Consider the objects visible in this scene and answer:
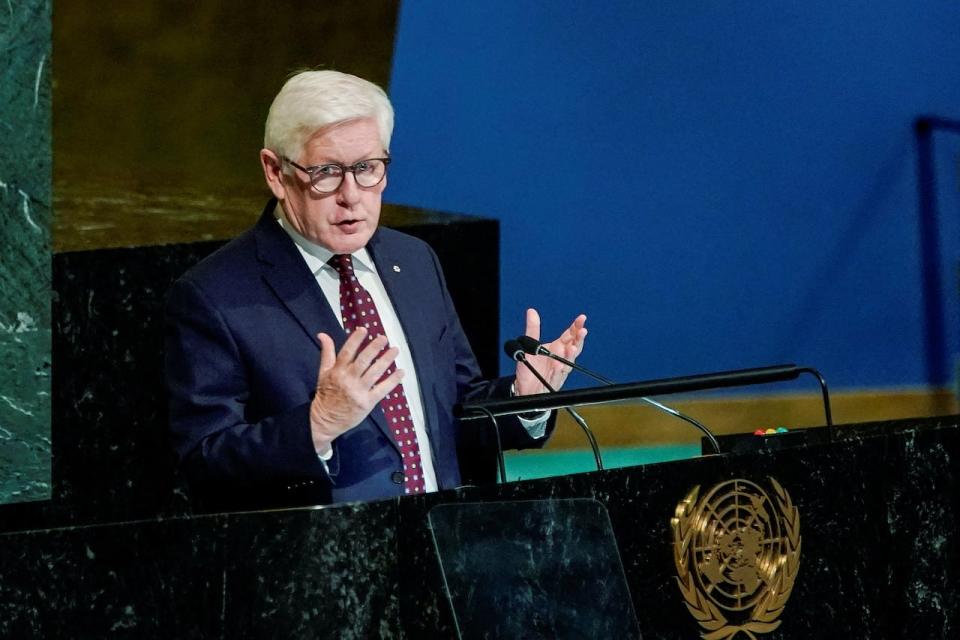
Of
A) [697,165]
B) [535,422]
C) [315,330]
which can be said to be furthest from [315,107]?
[697,165]

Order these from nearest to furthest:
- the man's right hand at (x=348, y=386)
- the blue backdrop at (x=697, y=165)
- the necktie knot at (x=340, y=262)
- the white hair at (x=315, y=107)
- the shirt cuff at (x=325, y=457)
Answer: the man's right hand at (x=348, y=386)
the shirt cuff at (x=325, y=457)
the white hair at (x=315, y=107)
the necktie knot at (x=340, y=262)
the blue backdrop at (x=697, y=165)

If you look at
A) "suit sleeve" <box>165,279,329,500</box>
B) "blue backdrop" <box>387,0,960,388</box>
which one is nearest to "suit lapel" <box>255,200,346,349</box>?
"suit sleeve" <box>165,279,329,500</box>

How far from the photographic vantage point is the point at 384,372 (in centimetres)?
225

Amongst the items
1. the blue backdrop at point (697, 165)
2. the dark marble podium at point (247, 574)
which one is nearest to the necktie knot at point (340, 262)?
the dark marble podium at point (247, 574)

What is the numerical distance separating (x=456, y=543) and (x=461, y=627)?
3.8 inches

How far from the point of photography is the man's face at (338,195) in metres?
2.32

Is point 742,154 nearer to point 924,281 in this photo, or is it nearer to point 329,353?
point 924,281

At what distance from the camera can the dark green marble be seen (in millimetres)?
2471

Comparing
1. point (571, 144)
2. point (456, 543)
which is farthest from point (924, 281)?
point (456, 543)

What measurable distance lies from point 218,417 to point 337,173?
432 millimetres

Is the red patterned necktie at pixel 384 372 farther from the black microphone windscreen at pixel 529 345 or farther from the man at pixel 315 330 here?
the black microphone windscreen at pixel 529 345

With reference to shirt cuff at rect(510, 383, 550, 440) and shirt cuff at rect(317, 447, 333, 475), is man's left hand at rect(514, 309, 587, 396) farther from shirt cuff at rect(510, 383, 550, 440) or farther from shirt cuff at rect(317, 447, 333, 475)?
shirt cuff at rect(317, 447, 333, 475)

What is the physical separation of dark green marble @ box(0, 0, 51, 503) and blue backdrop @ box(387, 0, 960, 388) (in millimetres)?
2555

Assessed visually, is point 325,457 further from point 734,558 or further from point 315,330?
point 734,558
